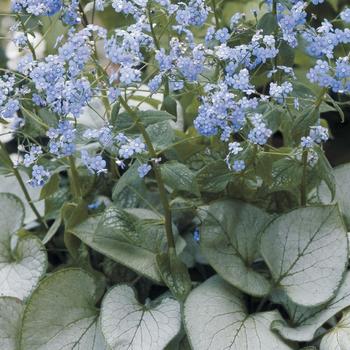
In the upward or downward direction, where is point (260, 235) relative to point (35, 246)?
upward

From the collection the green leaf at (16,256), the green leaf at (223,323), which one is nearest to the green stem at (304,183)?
the green leaf at (223,323)

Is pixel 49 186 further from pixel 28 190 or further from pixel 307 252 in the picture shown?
pixel 307 252

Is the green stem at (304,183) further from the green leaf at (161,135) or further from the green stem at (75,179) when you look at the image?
the green stem at (75,179)

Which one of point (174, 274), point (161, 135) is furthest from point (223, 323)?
point (161, 135)

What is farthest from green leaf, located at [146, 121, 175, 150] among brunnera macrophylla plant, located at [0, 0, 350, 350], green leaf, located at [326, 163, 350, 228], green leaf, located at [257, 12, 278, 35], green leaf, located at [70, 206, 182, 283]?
green leaf, located at [326, 163, 350, 228]

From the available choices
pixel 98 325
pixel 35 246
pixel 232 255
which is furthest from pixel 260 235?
pixel 35 246

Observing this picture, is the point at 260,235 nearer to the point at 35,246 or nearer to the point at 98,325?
the point at 98,325

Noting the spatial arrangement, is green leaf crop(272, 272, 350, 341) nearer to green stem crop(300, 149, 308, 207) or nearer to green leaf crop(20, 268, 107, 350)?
green stem crop(300, 149, 308, 207)
